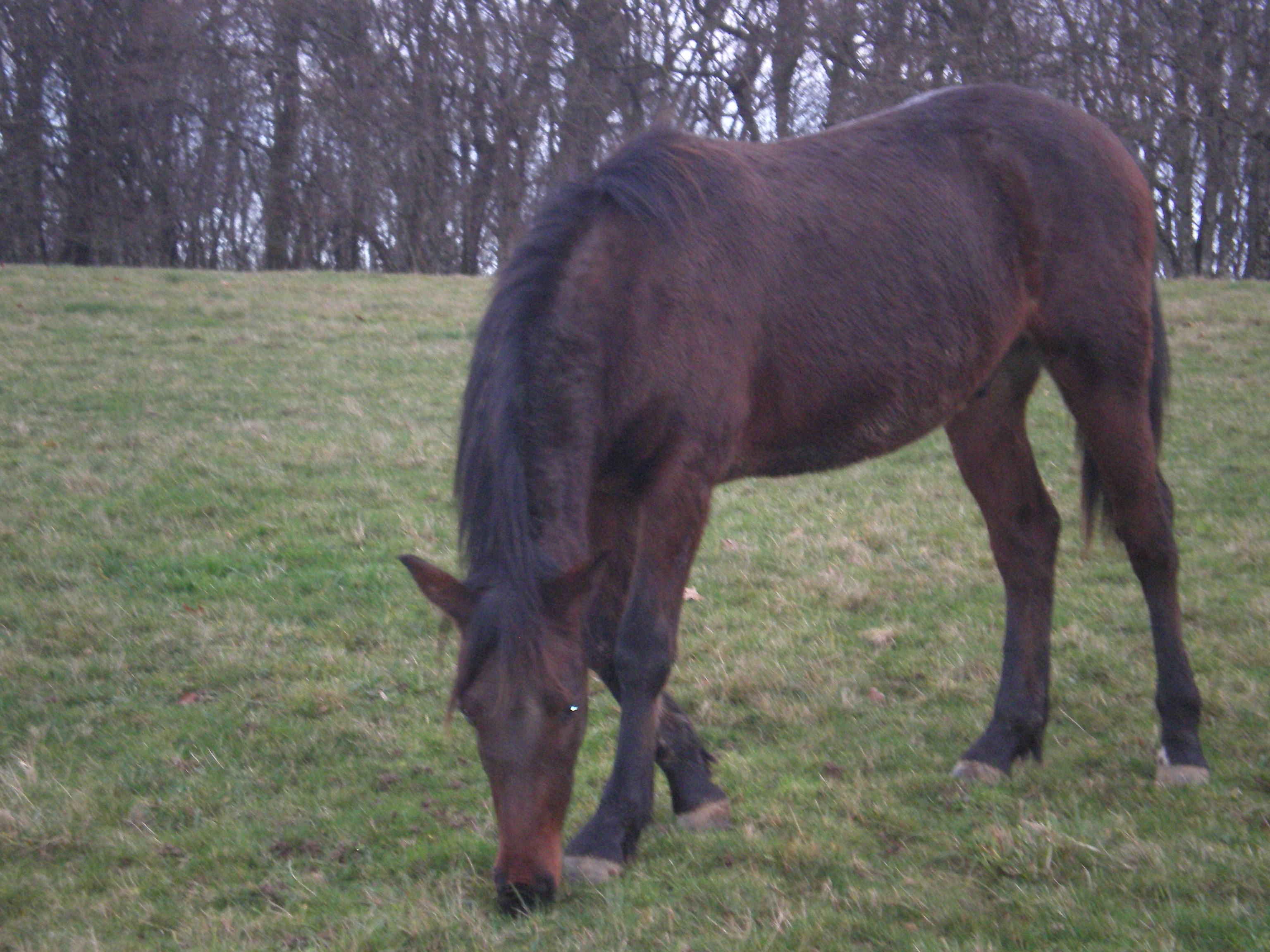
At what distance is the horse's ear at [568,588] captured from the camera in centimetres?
285

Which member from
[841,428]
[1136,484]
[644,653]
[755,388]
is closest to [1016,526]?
[1136,484]

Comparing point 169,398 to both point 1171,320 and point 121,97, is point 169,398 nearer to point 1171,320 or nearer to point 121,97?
point 1171,320

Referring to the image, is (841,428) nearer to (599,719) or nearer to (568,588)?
(568,588)

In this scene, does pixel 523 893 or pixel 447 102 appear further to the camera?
pixel 447 102

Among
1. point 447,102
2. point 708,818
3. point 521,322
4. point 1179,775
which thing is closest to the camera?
point 521,322

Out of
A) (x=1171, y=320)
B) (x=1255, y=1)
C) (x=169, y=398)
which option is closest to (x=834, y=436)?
(x=169, y=398)

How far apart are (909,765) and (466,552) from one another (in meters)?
1.91

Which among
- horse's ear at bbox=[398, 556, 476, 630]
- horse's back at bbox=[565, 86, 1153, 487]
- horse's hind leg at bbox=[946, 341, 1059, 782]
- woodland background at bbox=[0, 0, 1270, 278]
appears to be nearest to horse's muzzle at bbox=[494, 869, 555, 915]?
horse's ear at bbox=[398, 556, 476, 630]

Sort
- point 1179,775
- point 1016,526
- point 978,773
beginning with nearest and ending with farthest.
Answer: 1. point 1179,775
2. point 978,773
3. point 1016,526

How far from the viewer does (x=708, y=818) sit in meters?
3.49

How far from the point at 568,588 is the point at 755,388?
1.09m

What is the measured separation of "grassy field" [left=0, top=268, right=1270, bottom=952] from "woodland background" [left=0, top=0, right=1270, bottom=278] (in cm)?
1299

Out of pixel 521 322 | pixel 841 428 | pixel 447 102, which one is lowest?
pixel 841 428

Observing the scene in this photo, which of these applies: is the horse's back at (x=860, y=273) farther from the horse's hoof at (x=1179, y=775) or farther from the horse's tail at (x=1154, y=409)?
the horse's hoof at (x=1179, y=775)
